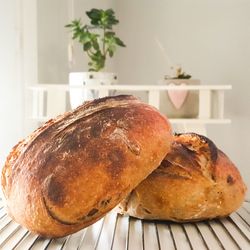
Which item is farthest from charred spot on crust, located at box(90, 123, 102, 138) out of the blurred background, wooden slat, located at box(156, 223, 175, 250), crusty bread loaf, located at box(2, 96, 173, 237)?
the blurred background

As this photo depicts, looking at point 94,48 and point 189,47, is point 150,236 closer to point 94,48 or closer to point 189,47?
point 94,48

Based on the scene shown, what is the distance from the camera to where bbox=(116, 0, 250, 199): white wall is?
106cm

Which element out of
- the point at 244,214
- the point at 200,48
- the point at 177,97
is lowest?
the point at 244,214

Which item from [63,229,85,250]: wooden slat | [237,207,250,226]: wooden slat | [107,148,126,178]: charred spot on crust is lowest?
[237,207,250,226]: wooden slat

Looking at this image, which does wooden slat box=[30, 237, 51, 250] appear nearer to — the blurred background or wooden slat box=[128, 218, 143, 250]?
wooden slat box=[128, 218, 143, 250]

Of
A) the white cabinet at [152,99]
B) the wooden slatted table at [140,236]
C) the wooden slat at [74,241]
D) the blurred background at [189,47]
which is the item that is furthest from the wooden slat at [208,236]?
the blurred background at [189,47]

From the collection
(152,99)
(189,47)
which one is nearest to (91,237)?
(152,99)

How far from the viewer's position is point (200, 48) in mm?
1081

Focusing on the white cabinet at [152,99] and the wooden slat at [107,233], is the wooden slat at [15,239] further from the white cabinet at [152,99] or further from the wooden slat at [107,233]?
the white cabinet at [152,99]

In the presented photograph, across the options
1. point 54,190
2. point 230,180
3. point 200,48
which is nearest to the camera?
point 54,190

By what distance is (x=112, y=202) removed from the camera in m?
0.38

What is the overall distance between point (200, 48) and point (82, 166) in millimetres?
771

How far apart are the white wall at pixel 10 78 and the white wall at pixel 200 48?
12.5 inches

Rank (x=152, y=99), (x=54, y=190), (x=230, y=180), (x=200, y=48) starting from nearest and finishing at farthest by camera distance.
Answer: (x=54, y=190)
(x=230, y=180)
(x=152, y=99)
(x=200, y=48)
